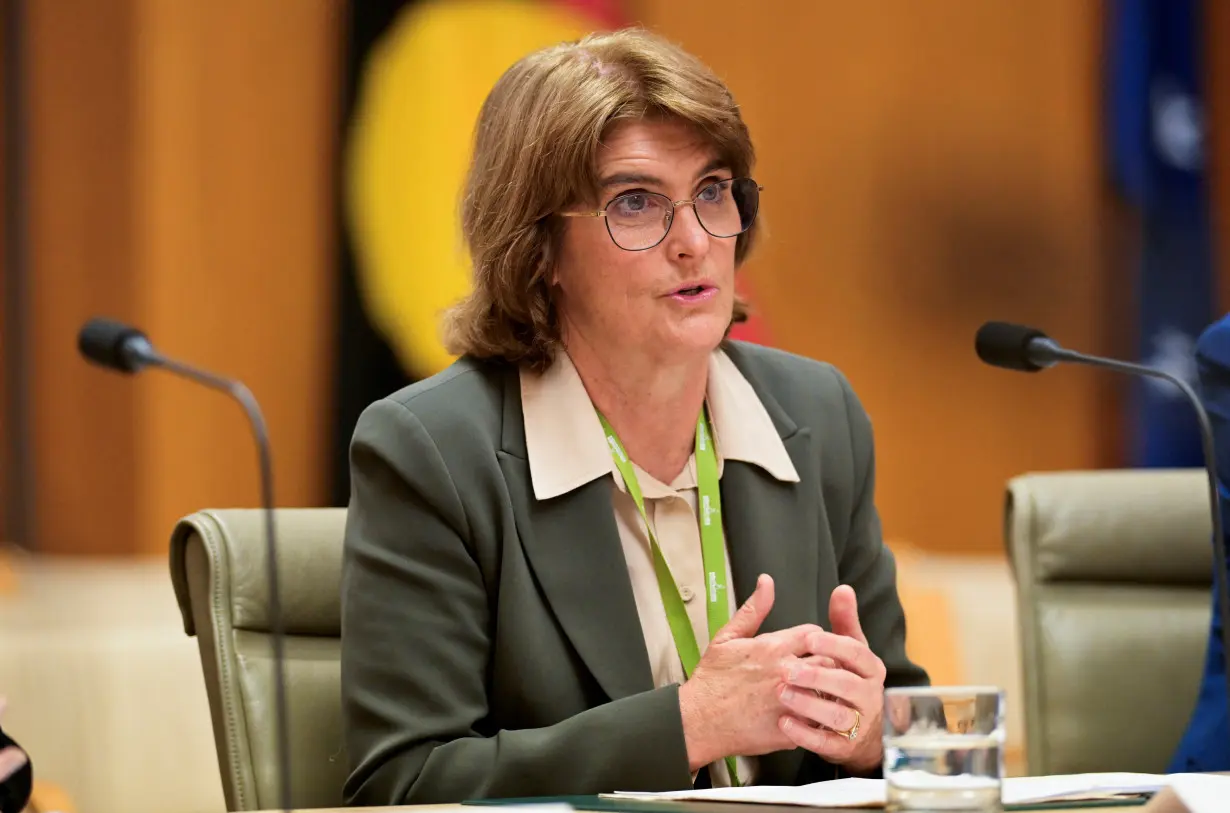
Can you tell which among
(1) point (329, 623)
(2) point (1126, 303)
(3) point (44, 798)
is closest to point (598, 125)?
(1) point (329, 623)

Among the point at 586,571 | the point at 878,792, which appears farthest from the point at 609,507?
the point at 878,792

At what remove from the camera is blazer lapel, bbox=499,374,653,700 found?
1.68m

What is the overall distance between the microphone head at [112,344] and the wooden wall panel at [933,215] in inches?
93.0

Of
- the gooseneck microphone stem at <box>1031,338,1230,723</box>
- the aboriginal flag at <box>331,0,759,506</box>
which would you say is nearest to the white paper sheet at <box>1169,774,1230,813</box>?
the gooseneck microphone stem at <box>1031,338,1230,723</box>

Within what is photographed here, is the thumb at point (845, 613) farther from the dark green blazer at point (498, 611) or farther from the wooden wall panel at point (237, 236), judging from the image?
the wooden wall panel at point (237, 236)

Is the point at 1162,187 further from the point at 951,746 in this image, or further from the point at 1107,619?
the point at 951,746

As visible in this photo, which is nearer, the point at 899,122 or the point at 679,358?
the point at 679,358

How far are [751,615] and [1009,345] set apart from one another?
468mm

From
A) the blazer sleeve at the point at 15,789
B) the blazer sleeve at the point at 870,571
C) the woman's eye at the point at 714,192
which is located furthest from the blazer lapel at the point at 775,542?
the blazer sleeve at the point at 15,789

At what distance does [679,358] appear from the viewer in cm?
184

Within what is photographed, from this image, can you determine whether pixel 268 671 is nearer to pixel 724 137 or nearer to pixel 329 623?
pixel 329 623

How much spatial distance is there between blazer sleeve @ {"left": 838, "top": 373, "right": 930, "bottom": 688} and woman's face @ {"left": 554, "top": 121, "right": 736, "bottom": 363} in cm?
32

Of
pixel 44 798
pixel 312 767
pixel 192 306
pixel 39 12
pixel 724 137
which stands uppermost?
pixel 39 12

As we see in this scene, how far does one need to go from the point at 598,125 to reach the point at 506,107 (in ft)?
0.50
